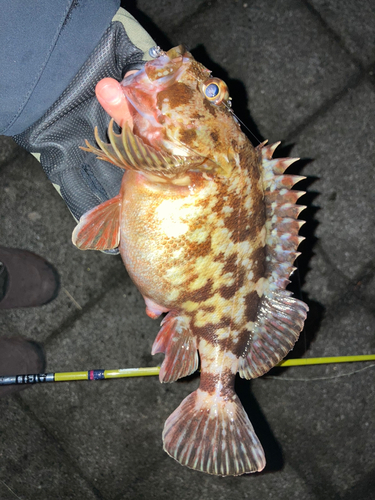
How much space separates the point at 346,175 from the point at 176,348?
6.14 ft

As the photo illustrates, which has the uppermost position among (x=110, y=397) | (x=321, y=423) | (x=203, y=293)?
(x=203, y=293)

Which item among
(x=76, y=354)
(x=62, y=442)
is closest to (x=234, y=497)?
(x=62, y=442)

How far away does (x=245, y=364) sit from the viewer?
6.60ft

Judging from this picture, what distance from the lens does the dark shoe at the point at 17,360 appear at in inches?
112

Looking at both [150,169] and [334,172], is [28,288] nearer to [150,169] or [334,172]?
[150,169]

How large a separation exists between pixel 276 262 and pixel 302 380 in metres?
1.45

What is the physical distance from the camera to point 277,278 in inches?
78.0

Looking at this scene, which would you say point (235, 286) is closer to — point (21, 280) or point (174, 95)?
point (174, 95)

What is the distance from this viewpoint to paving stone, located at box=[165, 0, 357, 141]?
300 cm

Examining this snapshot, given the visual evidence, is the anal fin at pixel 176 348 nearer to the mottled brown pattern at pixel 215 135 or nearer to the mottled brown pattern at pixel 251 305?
the mottled brown pattern at pixel 251 305

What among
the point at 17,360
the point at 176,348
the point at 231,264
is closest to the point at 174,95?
the point at 231,264

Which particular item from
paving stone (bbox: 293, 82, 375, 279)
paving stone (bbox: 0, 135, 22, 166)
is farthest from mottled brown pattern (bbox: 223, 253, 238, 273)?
paving stone (bbox: 0, 135, 22, 166)

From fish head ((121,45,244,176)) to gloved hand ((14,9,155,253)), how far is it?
10 cm

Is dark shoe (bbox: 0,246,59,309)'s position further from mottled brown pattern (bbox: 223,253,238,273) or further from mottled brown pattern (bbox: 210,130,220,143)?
mottled brown pattern (bbox: 210,130,220,143)
